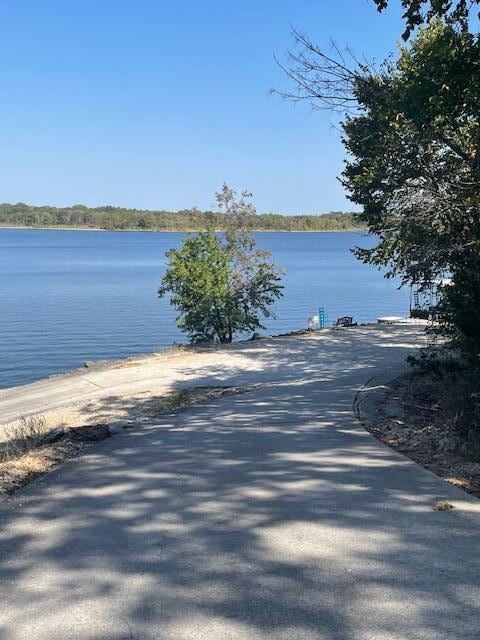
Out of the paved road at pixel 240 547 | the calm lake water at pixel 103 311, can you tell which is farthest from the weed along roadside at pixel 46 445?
the calm lake water at pixel 103 311

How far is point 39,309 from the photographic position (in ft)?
135

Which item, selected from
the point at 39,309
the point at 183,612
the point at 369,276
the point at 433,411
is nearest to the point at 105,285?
the point at 39,309

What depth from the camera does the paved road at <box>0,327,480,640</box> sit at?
2.94 meters

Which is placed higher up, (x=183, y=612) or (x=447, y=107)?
(x=447, y=107)

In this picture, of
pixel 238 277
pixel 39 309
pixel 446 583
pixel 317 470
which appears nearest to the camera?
pixel 446 583

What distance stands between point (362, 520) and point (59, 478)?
271 cm

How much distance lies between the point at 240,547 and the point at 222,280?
2014 centimetres

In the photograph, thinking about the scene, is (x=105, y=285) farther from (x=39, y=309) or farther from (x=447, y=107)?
(x=447, y=107)

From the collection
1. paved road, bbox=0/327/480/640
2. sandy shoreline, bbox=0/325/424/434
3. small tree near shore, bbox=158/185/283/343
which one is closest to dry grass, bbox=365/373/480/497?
paved road, bbox=0/327/480/640

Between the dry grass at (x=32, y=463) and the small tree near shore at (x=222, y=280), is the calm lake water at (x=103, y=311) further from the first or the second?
the dry grass at (x=32, y=463)

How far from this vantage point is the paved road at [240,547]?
2.94 meters

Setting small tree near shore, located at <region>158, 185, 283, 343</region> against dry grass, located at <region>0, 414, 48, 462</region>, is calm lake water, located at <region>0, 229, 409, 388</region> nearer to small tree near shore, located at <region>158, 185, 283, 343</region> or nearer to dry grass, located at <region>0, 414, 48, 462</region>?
small tree near shore, located at <region>158, 185, 283, 343</region>

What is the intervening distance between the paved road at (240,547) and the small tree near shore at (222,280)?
16.7 metres

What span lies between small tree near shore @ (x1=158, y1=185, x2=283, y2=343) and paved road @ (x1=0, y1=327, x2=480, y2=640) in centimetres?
1674
